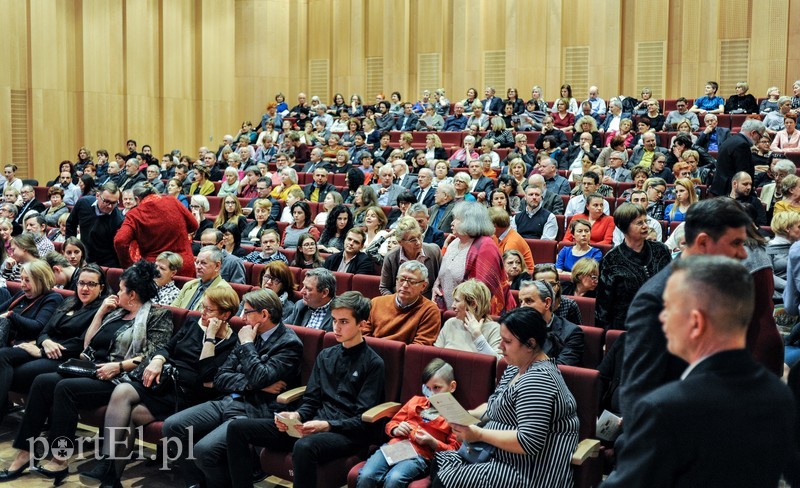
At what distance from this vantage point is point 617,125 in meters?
12.1

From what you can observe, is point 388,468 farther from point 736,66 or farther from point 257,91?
point 257,91

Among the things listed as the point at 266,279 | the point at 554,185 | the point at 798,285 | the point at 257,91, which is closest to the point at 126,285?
the point at 266,279

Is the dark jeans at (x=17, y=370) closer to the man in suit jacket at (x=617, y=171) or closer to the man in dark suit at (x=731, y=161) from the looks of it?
the man in dark suit at (x=731, y=161)

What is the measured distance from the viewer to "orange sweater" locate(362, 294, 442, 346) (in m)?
4.48

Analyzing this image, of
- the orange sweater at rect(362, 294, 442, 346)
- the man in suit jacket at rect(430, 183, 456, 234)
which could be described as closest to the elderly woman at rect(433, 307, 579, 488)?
the orange sweater at rect(362, 294, 442, 346)

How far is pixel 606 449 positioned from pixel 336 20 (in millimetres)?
15722

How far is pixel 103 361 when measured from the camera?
15.8 ft

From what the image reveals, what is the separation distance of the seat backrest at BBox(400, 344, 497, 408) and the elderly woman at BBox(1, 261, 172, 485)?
4.93 ft

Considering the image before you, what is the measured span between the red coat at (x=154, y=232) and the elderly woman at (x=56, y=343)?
1.17 metres

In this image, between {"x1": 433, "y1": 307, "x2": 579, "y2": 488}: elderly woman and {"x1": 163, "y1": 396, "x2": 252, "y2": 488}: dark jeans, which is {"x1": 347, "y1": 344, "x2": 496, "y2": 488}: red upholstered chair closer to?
{"x1": 433, "y1": 307, "x2": 579, "y2": 488}: elderly woman

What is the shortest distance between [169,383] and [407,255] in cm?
171

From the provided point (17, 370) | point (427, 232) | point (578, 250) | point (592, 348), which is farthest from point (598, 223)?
point (17, 370)

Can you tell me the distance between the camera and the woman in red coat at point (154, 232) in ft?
20.8

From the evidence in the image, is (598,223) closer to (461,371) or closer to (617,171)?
(617,171)
